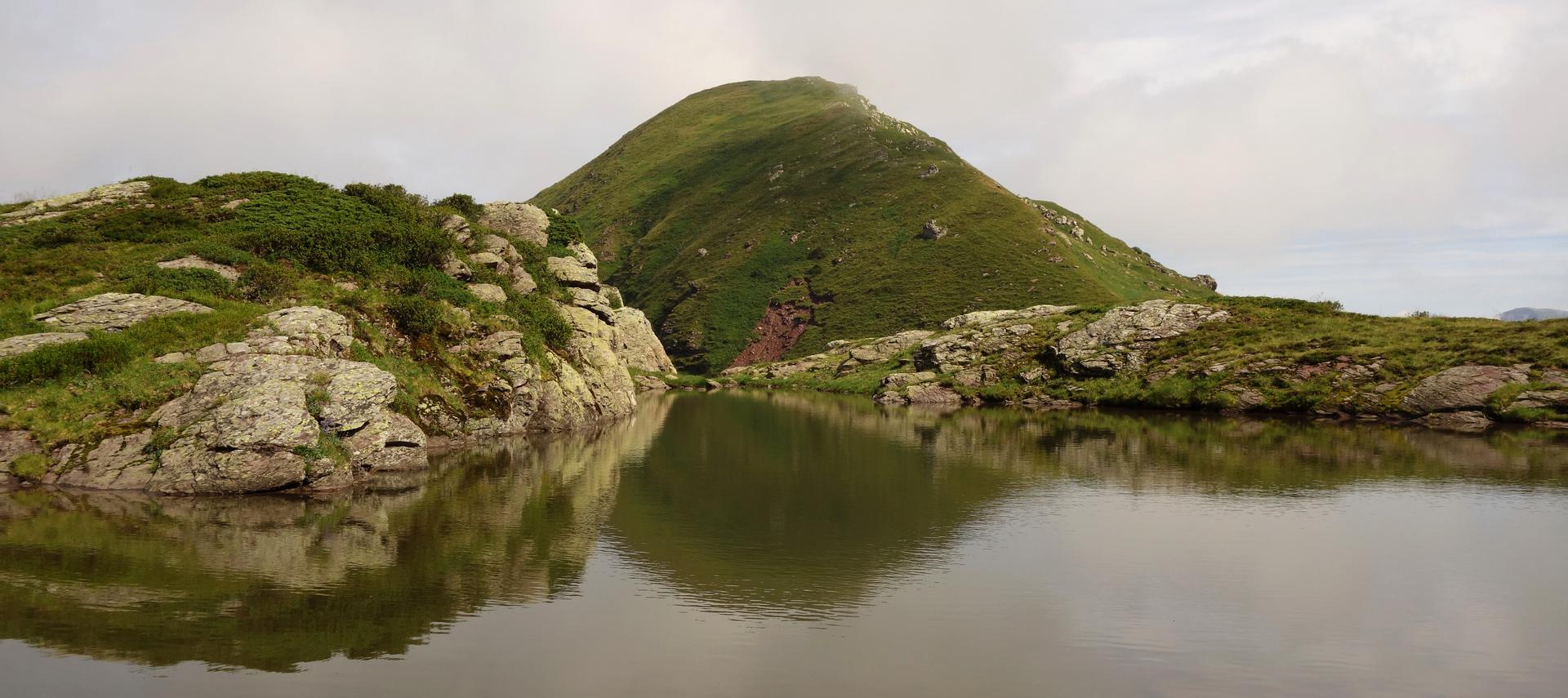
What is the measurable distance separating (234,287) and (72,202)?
68.9ft

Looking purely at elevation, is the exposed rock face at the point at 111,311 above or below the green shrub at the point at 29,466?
above

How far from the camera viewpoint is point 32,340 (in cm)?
3167

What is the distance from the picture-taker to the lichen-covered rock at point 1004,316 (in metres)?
105

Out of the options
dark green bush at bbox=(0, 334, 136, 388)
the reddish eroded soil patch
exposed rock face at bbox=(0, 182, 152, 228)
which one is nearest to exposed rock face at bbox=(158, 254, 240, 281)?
dark green bush at bbox=(0, 334, 136, 388)

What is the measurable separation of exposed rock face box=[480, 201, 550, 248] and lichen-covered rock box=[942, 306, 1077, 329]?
187 ft

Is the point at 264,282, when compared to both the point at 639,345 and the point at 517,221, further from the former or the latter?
the point at 639,345

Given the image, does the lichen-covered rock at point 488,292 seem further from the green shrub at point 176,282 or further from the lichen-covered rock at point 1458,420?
the lichen-covered rock at point 1458,420

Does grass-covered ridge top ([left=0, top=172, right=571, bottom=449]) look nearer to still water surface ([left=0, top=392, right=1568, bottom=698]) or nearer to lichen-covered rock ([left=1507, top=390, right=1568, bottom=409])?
still water surface ([left=0, top=392, right=1568, bottom=698])

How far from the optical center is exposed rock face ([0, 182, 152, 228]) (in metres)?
47.8

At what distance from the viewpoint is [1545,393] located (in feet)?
178

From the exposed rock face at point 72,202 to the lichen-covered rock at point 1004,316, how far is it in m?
86.7

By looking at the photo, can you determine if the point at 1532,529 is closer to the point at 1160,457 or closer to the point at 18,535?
the point at 1160,457

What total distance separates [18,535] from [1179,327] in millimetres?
87293

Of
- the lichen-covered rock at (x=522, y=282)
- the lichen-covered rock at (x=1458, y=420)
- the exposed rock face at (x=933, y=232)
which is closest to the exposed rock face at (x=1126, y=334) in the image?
the lichen-covered rock at (x=1458, y=420)
